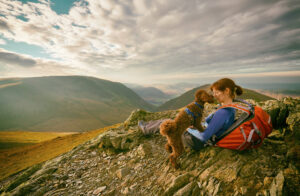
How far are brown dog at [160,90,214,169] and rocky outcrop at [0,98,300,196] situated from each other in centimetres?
79

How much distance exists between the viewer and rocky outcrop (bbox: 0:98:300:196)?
3.79 metres

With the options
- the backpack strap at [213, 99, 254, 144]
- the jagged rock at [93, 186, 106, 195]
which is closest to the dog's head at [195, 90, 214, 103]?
the backpack strap at [213, 99, 254, 144]

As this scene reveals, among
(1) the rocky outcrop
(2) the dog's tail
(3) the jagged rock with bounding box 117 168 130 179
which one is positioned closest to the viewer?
(1) the rocky outcrop

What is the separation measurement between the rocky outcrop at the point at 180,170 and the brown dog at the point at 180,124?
79 centimetres

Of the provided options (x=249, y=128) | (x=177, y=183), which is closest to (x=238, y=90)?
(x=249, y=128)

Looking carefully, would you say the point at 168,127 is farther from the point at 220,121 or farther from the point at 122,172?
the point at 122,172

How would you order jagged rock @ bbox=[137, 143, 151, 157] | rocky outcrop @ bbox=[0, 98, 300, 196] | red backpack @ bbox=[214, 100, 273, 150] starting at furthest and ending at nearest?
jagged rock @ bbox=[137, 143, 151, 157] → red backpack @ bbox=[214, 100, 273, 150] → rocky outcrop @ bbox=[0, 98, 300, 196]

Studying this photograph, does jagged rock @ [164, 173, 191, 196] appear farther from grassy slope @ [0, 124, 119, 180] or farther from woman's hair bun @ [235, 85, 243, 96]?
grassy slope @ [0, 124, 119, 180]

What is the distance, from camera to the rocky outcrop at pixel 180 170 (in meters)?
3.79

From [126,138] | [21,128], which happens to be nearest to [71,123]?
[21,128]

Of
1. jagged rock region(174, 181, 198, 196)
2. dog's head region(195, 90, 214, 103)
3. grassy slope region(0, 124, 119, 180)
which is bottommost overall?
grassy slope region(0, 124, 119, 180)

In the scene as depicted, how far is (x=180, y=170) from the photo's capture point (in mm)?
5172

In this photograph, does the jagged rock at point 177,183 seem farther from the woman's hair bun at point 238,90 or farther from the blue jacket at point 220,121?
the woman's hair bun at point 238,90

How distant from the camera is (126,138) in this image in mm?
8578
